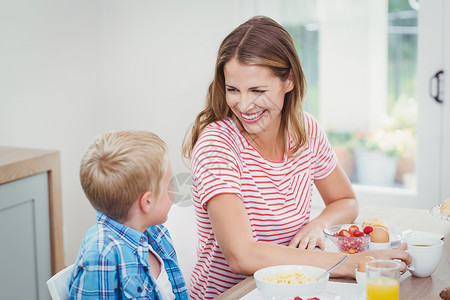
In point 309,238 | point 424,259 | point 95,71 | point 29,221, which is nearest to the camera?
point 424,259

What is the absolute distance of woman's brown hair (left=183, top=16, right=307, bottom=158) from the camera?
1.55m

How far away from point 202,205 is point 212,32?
179cm

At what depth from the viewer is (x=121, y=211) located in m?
1.25

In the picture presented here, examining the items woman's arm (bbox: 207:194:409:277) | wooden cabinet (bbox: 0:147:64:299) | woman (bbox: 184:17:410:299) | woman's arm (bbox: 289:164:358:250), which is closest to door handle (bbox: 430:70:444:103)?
woman's arm (bbox: 289:164:358:250)

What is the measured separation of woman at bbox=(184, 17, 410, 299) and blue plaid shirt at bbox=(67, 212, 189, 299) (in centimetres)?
23

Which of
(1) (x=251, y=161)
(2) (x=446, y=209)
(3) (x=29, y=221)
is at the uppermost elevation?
(1) (x=251, y=161)

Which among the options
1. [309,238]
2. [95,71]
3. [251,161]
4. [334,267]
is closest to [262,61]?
[251,161]

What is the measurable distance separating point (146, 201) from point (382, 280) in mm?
516

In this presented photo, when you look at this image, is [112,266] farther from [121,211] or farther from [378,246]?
[378,246]

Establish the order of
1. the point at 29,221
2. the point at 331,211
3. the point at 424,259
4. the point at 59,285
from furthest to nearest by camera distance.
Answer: the point at 29,221
the point at 331,211
the point at 424,259
the point at 59,285

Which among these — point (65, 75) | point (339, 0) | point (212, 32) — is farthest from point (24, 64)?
point (339, 0)

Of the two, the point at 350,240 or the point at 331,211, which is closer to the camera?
the point at 350,240

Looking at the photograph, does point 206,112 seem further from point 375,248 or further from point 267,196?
point 375,248

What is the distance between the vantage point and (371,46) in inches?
112
